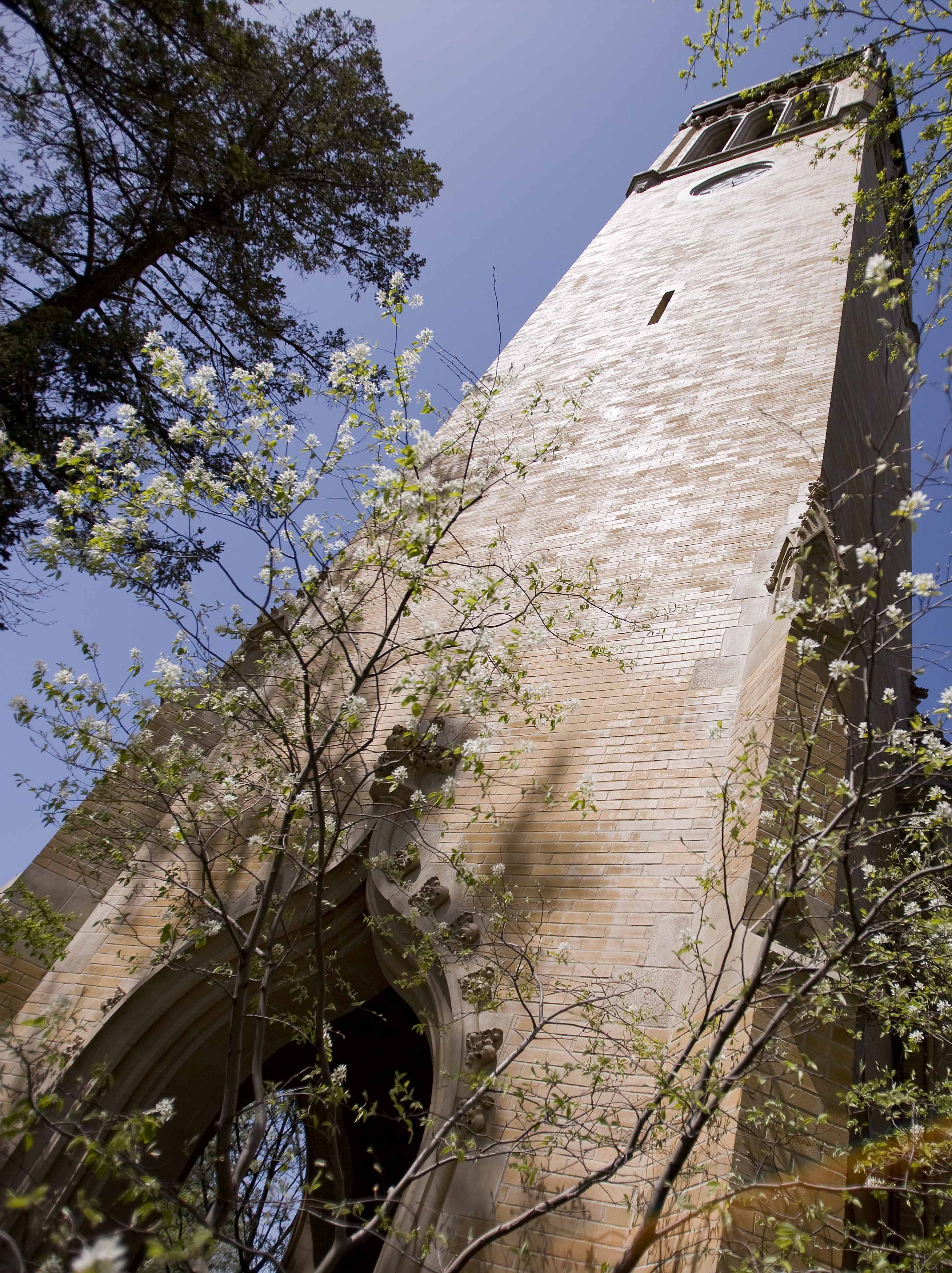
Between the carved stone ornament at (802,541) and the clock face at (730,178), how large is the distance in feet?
32.4

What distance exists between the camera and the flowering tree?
2965mm

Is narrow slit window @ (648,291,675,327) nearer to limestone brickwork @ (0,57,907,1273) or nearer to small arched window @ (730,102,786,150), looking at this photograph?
limestone brickwork @ (0,57,907,1273)

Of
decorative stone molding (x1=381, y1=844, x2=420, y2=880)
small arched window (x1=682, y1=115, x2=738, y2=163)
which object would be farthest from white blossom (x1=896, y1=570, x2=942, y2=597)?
small arched window (x1=682, y1=115, x2=738, y2=163)

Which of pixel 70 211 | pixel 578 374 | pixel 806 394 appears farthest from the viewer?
pixel 578 374

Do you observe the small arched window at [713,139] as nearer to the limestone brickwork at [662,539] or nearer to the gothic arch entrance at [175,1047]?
the limestone brickwork at [662,539]

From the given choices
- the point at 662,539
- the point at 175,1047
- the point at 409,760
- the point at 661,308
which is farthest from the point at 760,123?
the point at 175,1047

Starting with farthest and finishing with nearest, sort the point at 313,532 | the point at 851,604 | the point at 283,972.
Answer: the point at 283,972
the point at 313,532
the point at 851,604

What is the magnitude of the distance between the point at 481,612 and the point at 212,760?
2.21 metres

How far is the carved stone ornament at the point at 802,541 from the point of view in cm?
500

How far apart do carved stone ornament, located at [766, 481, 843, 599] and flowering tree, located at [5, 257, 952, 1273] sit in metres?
0.03

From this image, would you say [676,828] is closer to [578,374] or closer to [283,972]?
[283,972]

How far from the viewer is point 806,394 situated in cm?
719

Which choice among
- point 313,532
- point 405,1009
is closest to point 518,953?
point 313,532

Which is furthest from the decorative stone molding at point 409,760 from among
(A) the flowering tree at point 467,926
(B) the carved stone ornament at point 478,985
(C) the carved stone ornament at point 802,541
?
(C) the carved stone ornament at point 802,541
